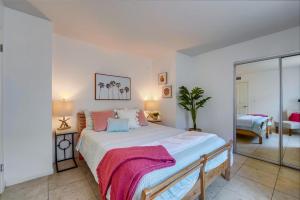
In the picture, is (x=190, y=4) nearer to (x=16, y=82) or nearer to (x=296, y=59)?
(x=296, y=59)

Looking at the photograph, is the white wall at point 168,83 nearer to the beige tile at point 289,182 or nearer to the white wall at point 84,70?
the white wall at point 84,70

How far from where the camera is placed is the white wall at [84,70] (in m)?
2.65

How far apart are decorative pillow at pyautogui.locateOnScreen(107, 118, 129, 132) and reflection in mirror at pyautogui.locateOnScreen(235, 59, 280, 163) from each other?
→ 2502mm

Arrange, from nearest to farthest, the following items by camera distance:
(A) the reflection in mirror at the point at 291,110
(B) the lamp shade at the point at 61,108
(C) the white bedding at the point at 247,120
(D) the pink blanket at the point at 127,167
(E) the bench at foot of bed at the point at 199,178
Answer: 1. (E) the bench at foot of bed at the point at 199,178
2. (D) the pink blanket at the point at 127,167
3. (B) the lamp shade at the point at 61,108
4. (A) the reflection in mirror at the point at 291,110
5. (C) the white bedding at the point at 247,120

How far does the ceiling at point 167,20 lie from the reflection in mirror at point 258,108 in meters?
0.70

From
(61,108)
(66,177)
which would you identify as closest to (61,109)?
(61,108)

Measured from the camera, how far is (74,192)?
1.80m

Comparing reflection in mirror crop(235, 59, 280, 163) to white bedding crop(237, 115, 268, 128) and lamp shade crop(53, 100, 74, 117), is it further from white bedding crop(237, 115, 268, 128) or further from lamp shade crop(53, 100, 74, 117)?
lamp shade crop(53, 100, 74, 117)

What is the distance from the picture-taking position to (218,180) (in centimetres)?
207

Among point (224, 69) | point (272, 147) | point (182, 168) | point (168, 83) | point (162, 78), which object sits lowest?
point (272, 147)

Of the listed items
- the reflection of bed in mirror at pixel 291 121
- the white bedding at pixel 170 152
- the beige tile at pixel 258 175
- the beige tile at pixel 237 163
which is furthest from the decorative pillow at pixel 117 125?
the reflection of bed in mirror at pixel 291 121

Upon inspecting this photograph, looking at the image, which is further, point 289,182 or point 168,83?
point 168,83

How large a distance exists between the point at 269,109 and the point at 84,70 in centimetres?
384

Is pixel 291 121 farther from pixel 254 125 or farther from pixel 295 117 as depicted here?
pixel 254 125
